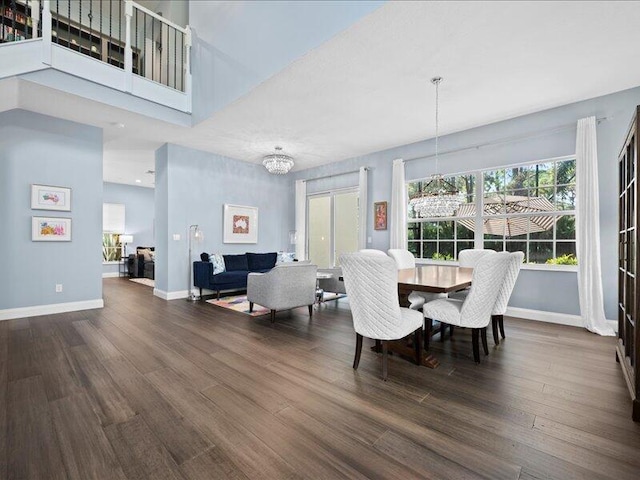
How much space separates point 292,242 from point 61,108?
4817 millimetres

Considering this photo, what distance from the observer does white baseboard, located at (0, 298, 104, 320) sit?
13.3 feet

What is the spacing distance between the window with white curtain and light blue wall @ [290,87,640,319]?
28.6 ft

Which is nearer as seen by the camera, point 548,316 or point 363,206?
point 548,316

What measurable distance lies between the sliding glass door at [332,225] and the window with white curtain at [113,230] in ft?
20.8

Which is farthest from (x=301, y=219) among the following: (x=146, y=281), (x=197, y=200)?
(x=146, y=281)

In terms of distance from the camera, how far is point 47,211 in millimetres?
4371

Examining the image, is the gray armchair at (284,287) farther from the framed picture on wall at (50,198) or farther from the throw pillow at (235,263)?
the framed picture on wall at (50,198)

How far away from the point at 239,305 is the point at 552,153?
523 cm

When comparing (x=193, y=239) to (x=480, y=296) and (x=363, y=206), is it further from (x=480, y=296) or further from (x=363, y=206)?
(x=480, y=296)

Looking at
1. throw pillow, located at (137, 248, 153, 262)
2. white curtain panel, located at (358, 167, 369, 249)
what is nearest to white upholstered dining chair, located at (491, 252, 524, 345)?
white curtain panel, located at (358, 167, 369, 249)

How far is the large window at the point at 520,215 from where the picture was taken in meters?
4.07

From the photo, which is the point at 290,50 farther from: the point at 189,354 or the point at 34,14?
the point at 34,14

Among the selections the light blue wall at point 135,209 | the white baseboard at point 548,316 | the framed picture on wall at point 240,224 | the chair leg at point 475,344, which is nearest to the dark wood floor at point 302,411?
the chair leg at point 475,344

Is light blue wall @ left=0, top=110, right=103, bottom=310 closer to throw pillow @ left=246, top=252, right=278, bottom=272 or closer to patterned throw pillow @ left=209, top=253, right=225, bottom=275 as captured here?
patterned throw pillow @ left=209, top=253, right=225, bottom=275
